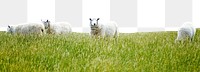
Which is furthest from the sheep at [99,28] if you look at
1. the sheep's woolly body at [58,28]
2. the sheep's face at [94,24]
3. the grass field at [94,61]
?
the grass field at [94,61]

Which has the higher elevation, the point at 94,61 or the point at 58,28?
the point at 58,28

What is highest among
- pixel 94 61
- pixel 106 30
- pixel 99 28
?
pixel 99 28

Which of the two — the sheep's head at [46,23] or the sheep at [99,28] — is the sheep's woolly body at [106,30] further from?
the sheep's head at [46,23]

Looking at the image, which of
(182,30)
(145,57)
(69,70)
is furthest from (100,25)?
(69,70)

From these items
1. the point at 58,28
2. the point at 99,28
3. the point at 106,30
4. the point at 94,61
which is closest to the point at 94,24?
the point at 99,28

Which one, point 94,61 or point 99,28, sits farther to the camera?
point 99,28

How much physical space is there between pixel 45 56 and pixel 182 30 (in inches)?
435

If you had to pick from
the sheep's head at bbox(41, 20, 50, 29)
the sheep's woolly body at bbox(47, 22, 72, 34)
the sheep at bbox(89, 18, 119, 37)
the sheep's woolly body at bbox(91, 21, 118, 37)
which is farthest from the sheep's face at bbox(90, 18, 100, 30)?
the sheep's woolly body at bbox(47, 22, 72, 34)

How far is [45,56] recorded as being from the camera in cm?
729

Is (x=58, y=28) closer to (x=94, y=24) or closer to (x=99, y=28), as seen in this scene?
(x=99, y=28)

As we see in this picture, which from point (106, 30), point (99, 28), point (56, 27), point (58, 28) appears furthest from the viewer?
point (58, 28)

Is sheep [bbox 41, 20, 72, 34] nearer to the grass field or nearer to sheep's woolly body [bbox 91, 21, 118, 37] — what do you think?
sheep's woolly body [bbox 91, 21, 118, 37]

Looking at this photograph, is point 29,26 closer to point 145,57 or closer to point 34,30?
point 34,30

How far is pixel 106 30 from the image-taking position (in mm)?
17938
